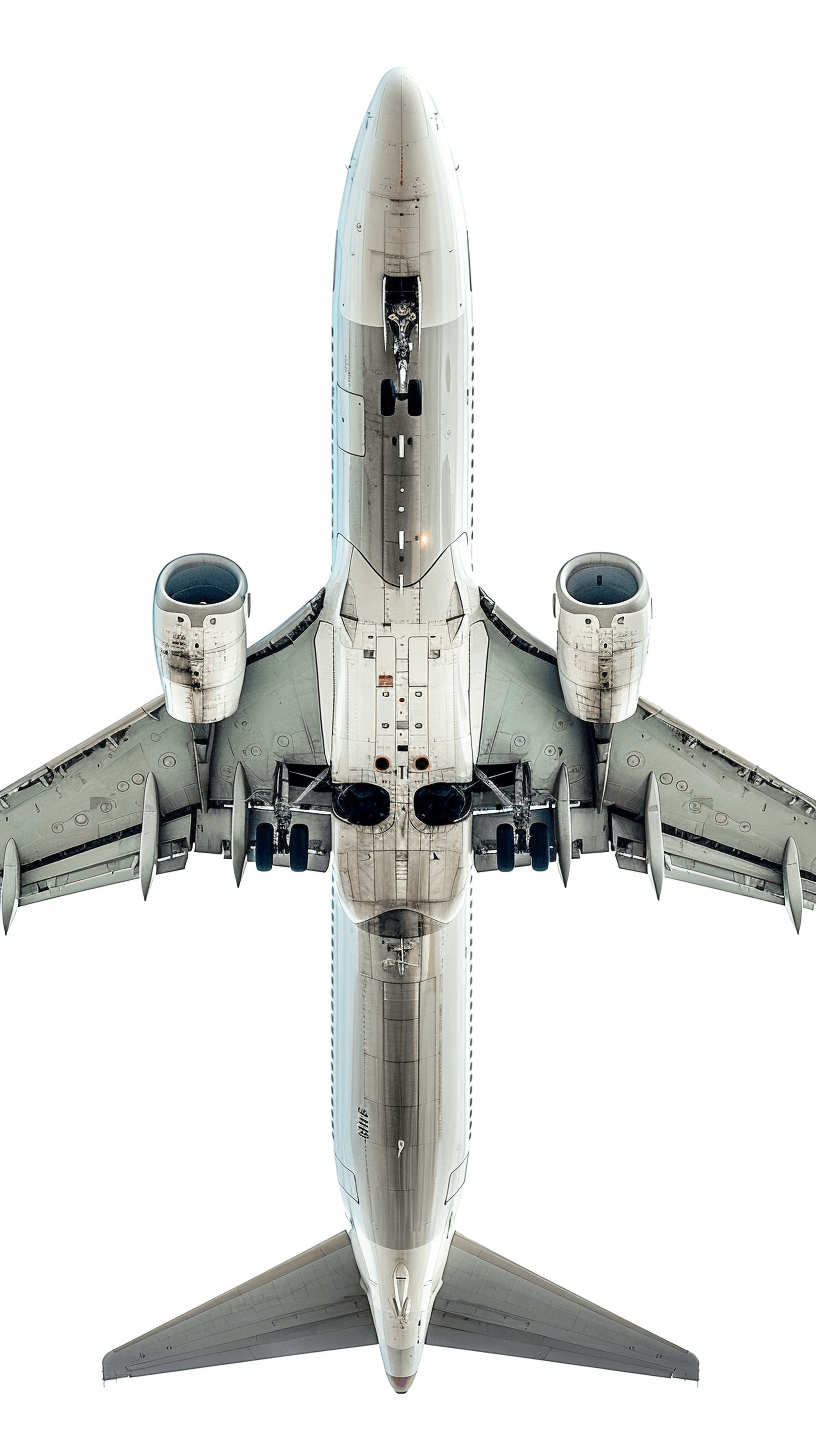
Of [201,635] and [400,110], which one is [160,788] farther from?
[400,110]

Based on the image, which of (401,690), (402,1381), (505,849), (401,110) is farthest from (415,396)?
(402,1381)

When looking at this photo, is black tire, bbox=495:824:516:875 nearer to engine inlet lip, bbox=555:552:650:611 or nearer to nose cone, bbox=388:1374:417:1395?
engine inlet lip, bbox=555:552:650:611

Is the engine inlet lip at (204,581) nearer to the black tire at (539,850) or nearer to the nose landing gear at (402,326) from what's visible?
the nose landing gear at (402,326)

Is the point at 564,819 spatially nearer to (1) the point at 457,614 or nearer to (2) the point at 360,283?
(1) the point at 457,614

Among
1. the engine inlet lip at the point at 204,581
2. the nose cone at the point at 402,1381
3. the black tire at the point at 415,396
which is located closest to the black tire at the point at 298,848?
the engine inlet lip at the point at 204,581

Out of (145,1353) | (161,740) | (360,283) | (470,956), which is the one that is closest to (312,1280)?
(145,1353)

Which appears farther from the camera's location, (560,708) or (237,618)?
(560,708)

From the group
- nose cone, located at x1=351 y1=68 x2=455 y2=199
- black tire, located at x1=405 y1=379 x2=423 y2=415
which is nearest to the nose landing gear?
black tire, located at x1=405 y1=379 x2=423 y2=415
